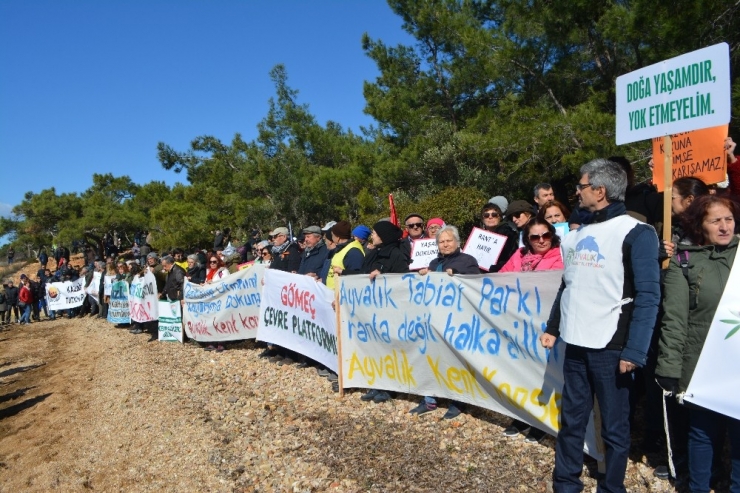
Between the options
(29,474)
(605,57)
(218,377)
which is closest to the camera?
(29,474)

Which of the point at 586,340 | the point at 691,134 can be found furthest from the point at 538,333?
the point at 691,134

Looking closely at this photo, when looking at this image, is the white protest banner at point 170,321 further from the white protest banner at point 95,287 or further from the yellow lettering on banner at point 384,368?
the white protest banner at point 95,287

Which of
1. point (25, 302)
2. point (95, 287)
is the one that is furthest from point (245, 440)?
point (25, 302)

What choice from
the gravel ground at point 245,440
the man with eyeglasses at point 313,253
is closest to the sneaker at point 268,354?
the gravel ground at point 245,440

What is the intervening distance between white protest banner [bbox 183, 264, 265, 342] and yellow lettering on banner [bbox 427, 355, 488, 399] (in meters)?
3.89

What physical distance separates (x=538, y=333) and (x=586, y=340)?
0.88 meters

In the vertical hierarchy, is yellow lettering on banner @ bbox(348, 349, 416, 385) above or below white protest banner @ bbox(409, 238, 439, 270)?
below

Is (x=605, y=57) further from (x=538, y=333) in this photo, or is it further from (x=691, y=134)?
(x=538, y=333)

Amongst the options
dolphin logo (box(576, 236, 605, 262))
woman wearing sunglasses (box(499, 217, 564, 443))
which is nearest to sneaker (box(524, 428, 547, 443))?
woman wearing sunglasses (box(499, 217, 564, 443))

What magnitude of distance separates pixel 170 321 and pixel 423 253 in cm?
639

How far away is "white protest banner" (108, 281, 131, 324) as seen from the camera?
42.8ft

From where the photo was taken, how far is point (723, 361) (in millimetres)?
2771

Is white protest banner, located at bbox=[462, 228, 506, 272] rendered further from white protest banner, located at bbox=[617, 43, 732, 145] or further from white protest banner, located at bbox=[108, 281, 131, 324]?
white protest banner, located at bbox=[108, 281, 131, 324]

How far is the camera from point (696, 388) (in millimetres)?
2836
